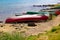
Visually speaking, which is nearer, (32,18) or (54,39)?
(54,39)

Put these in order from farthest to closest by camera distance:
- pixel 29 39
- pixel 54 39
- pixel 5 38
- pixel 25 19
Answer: pixel 25 19, pixel 29 39, pixel 54 39, pixel 5 38

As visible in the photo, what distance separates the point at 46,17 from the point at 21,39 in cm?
1695

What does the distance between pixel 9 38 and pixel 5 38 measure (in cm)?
18

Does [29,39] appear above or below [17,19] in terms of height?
above

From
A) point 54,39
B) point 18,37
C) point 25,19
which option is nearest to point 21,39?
point 18,37

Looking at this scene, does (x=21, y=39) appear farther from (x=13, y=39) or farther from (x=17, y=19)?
(x=17, y=19)

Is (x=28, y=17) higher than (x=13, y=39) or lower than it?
lower

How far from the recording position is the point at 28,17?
83.9 ft

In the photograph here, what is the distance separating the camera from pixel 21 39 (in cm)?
927

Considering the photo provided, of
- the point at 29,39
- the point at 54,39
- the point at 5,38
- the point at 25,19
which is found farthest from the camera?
the point at 25,19

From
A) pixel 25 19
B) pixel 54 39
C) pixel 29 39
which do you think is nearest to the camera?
pixel 54 39

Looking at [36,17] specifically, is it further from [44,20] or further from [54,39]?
[54,39]

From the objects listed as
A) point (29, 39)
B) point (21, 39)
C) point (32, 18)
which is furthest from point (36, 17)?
point (21, 39)

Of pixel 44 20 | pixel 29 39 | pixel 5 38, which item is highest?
pixel 5 38
